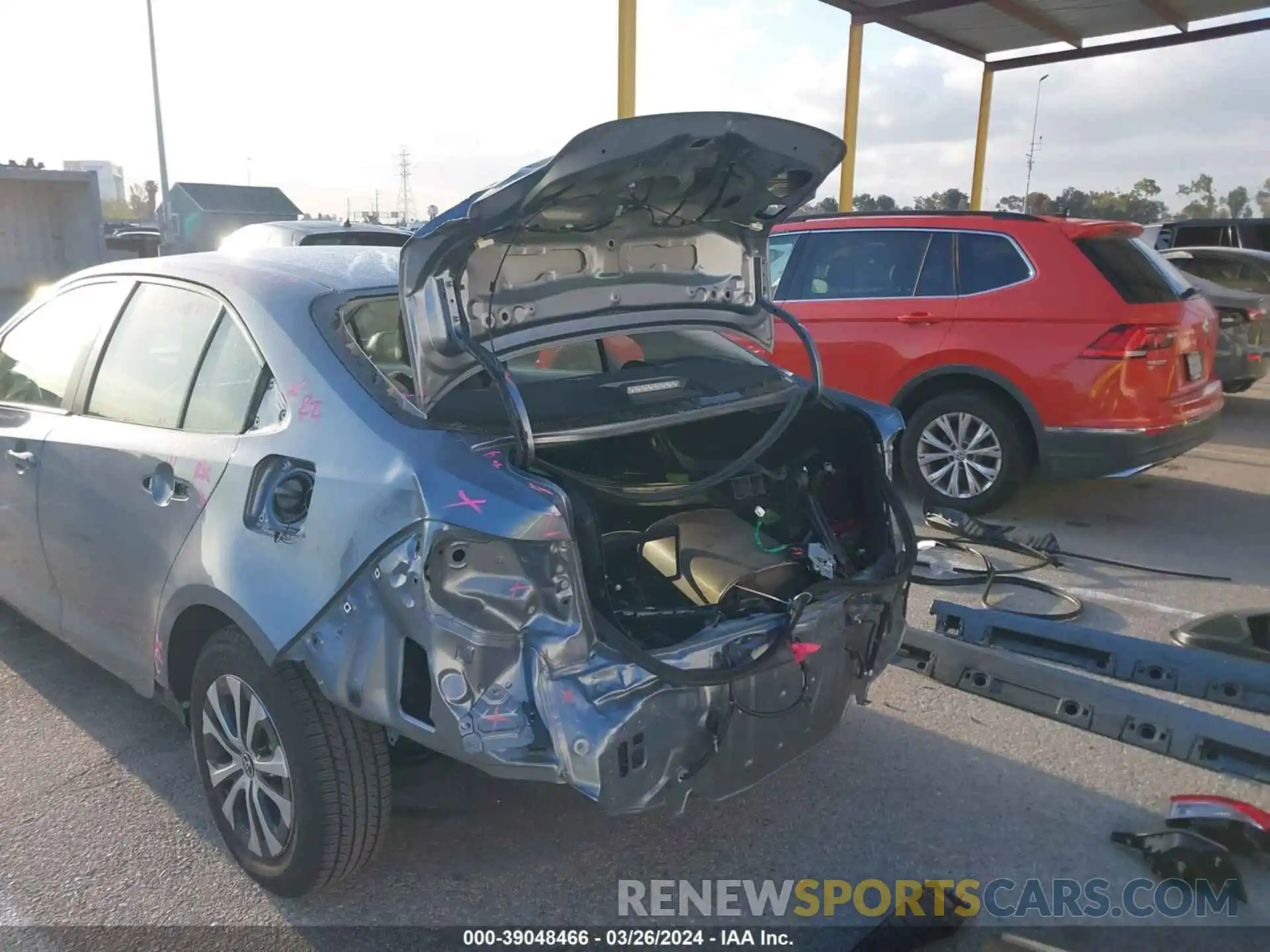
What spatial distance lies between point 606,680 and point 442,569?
45cm

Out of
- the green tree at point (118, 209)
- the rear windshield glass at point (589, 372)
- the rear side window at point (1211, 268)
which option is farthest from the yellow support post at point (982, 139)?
the green tree at point (118, 209)

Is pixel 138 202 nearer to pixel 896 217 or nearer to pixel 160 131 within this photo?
pixel 160 131

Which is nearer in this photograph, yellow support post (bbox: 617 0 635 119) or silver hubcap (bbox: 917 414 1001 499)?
silver hubcap (bbox: 917 414 1001 499)

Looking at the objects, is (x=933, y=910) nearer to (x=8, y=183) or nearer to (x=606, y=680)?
(x=606, y=680)

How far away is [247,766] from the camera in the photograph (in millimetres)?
2730

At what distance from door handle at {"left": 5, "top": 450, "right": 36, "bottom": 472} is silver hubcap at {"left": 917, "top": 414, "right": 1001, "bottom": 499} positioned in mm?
5055

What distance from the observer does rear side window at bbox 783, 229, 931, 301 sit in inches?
263

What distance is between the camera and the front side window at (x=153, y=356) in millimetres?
3055

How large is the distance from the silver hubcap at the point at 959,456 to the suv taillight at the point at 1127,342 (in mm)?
797

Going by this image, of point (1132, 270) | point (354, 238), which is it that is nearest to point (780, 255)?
point (1132, 270)

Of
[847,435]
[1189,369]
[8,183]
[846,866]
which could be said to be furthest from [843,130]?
[8,183]

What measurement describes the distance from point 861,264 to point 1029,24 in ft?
28.3

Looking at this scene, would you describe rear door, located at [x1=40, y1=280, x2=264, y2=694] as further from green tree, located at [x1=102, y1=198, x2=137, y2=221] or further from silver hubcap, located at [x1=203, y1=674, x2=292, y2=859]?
green tree, located at [x1=102, y1=198, x2=137, y2=221]

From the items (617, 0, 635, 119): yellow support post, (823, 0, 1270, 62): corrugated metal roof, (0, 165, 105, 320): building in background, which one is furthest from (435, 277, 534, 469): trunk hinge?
(0, 165, 105, 320): building in background
